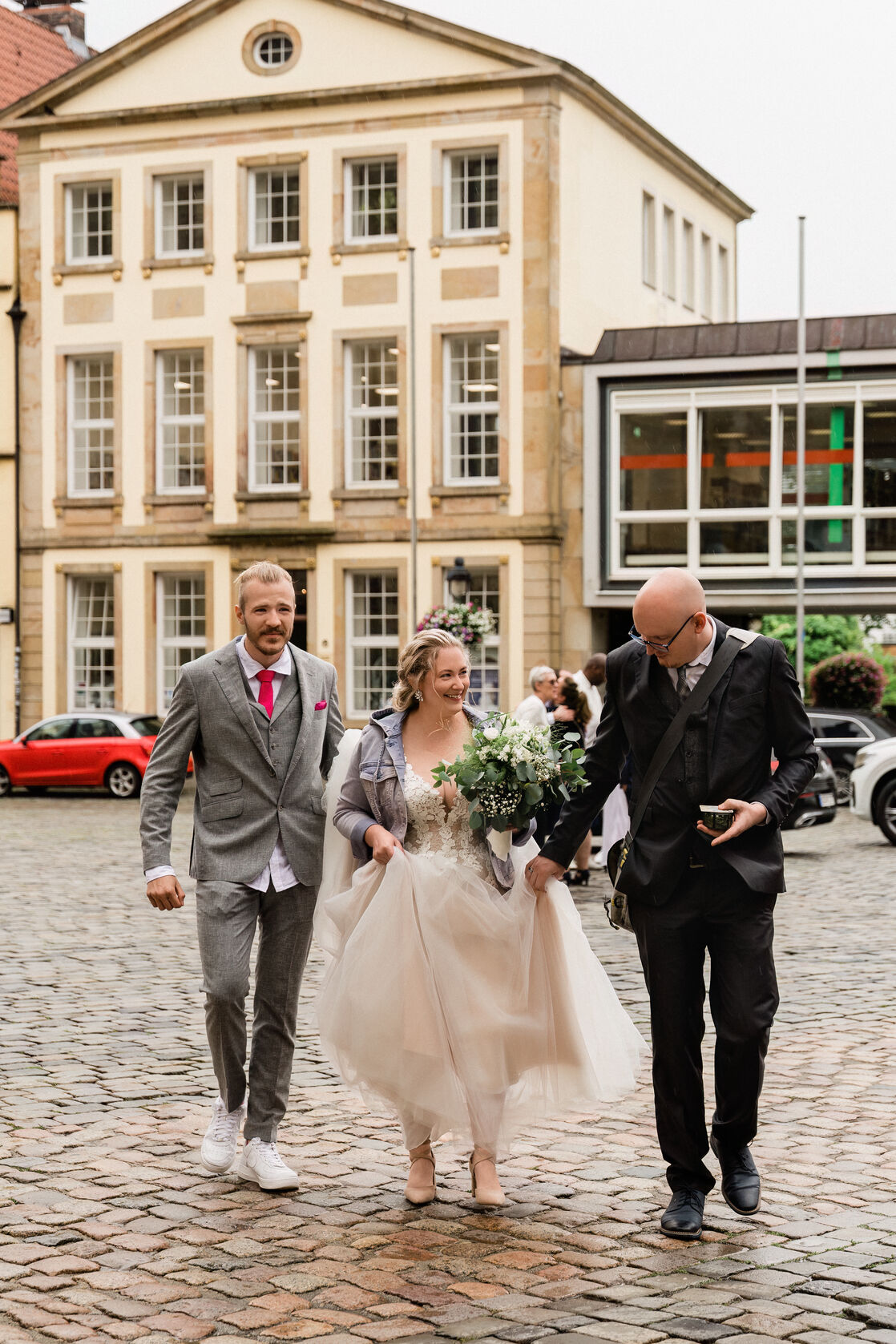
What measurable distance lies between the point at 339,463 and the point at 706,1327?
30133mm

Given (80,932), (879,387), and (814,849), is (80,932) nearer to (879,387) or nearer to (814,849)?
(814,849)

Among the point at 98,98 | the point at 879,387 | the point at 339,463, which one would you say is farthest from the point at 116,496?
the point at 879,387

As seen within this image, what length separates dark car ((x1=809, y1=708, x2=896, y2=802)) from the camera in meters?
24.3

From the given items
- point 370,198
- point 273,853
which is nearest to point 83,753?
point 370,198

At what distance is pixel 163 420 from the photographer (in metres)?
35.4

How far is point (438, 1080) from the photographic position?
217 inches

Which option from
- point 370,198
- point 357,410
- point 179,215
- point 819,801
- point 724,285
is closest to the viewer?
point 819,801

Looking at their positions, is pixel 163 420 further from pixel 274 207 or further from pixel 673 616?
pixel 673 616

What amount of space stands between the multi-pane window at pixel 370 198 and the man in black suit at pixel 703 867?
1161 inches

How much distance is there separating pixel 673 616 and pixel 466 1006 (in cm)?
133

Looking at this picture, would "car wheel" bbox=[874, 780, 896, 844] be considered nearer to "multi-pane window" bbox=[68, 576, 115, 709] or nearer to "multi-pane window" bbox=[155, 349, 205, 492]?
"multi-pane window" bbox=[155, 349, 205, 492]

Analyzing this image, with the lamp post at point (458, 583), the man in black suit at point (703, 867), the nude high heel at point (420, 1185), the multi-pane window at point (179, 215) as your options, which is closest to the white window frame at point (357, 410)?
the lamp post at point (458, 583)

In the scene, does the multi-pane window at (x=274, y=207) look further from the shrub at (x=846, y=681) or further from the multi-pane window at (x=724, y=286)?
the shrub at (x=846, y=681)

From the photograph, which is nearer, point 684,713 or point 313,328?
point 684,713
